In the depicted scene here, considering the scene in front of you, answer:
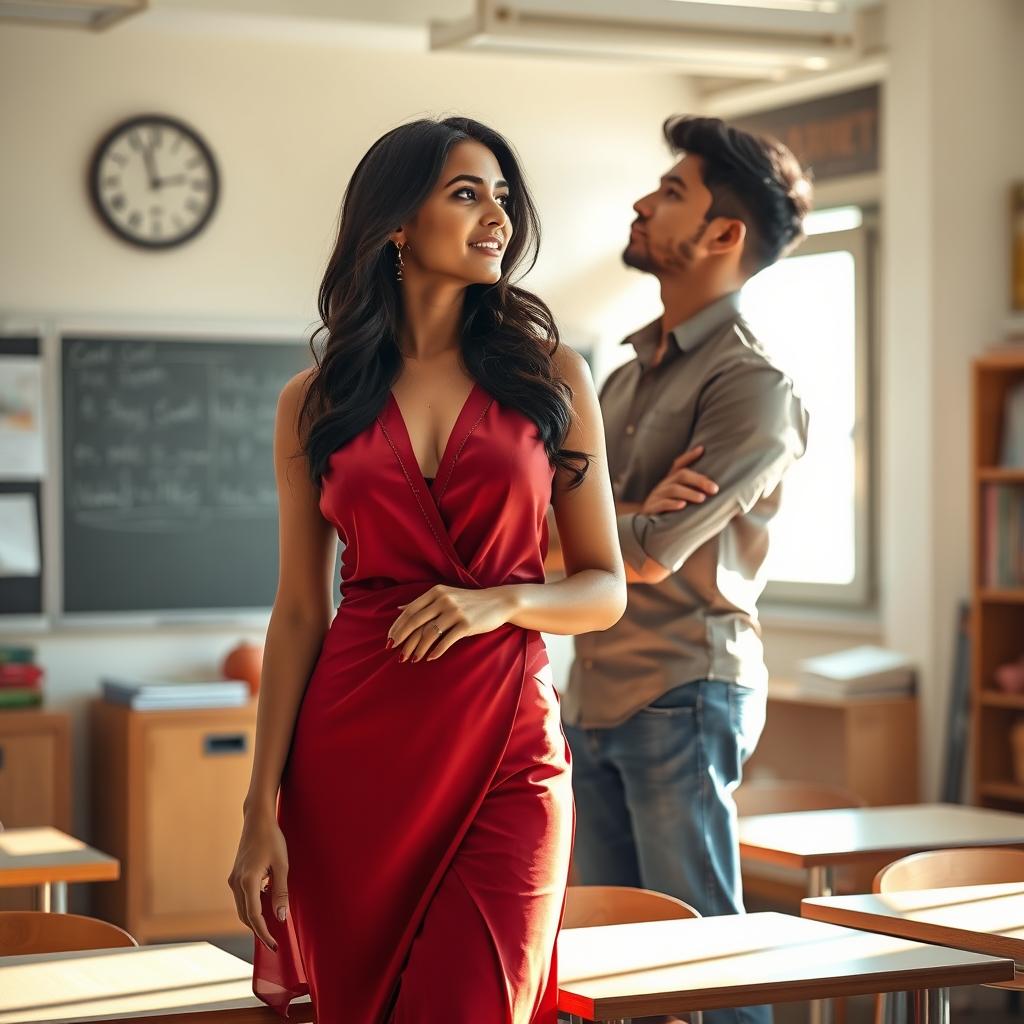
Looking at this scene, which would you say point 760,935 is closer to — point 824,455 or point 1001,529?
point 1001,529

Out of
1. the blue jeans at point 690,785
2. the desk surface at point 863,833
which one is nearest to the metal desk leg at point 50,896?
the blue jeans at point 690,785

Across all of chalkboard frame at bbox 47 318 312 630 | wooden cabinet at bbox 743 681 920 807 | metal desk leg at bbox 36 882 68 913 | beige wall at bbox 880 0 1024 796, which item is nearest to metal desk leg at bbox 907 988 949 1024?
metal desk leg at bbox 36 882 68 913

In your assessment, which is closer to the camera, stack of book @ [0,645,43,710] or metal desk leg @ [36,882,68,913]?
metal desk leg @ [36,882,68,913]

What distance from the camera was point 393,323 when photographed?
6.97ft

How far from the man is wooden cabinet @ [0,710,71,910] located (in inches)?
117

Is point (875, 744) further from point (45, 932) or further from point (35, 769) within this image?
point (45, 932)

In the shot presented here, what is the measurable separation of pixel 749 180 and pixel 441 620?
154 centimetres

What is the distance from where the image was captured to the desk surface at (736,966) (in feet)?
6.73

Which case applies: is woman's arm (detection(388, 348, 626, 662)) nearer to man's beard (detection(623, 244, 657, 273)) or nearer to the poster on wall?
man's beard (detection(623, 244, 657, 273))

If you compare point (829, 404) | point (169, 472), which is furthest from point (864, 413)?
point (169, 472)

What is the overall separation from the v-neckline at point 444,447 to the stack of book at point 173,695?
378 centimetres

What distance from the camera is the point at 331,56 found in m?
6.25

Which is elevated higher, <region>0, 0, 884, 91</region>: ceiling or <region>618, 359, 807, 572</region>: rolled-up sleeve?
<region>0, 0, 884, 91</region>: ceiling

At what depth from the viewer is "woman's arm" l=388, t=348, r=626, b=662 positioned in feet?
6.16
